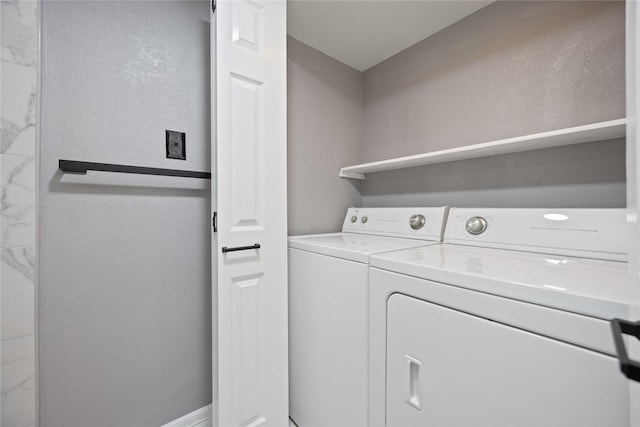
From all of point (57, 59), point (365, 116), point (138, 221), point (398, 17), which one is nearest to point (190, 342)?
point (138, 221)

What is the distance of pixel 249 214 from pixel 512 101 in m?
1.39

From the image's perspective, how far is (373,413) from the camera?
0.90m

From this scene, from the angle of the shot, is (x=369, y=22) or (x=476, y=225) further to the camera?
(x=369, y=22)

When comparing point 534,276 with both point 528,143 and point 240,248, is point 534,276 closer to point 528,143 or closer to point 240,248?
point 528,143

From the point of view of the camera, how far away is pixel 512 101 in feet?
4.13

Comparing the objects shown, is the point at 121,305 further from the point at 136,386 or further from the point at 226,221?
the point at 226,221

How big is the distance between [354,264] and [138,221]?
94 cm

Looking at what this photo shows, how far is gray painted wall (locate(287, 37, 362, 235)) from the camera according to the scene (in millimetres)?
1603

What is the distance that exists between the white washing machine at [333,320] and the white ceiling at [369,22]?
1.08 meters

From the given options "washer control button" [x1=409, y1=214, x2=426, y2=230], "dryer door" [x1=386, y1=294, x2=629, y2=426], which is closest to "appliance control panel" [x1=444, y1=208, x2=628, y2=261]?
"washer control button" [x1=409, y1=214, x2=426, y2=230]

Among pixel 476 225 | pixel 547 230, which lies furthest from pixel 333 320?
pixel 547 230

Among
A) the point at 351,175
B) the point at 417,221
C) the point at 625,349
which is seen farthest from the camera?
the point at 351,175

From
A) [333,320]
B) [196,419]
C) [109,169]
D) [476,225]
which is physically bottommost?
[196,419]

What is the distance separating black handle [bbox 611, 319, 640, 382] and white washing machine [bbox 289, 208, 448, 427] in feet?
2.02
